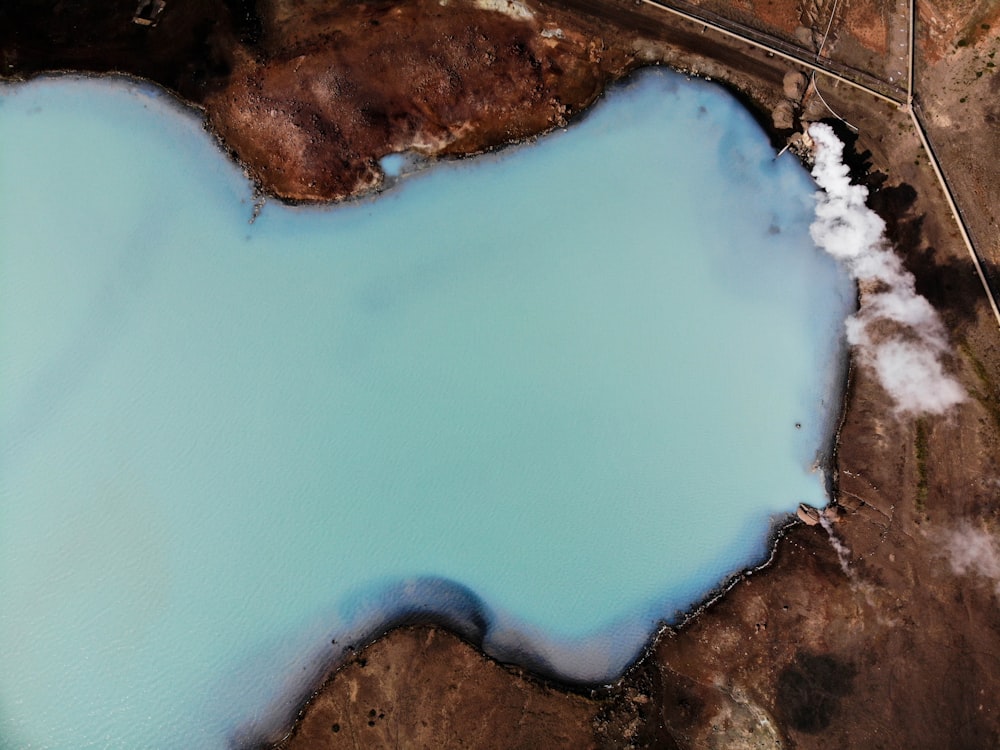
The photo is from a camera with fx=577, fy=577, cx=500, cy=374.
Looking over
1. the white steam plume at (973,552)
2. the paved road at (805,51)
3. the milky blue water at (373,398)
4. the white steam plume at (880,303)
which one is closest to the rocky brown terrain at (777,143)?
the white steam plume at (973,552)

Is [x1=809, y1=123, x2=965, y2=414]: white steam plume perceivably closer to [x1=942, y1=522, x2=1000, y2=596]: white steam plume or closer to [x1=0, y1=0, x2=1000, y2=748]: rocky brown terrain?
[x1=0, y1=0, x2=1000, y2=748]: rocky brown terrain

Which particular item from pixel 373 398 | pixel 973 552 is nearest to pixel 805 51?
pixel 973 552

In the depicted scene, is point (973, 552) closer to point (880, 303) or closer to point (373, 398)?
point (880, 303)

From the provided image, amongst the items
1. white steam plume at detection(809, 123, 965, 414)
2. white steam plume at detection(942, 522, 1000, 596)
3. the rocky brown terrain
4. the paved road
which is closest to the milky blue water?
white steam plume at detection(809, 123, 965, 414)

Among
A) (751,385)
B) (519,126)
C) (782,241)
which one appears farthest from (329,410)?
(782,241)

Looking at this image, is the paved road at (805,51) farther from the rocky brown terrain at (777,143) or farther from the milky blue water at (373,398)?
the milky blue water at (373,398)
